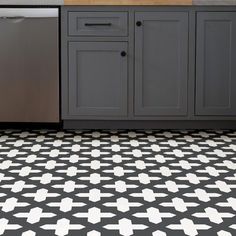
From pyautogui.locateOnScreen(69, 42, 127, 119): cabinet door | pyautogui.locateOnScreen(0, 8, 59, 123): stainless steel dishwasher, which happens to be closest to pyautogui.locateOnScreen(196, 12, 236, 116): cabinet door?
pyautogui.locateOnScreen(69, 42, 127, 119): cabinet door

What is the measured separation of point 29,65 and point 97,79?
0.49m

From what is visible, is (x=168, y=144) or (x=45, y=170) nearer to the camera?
(x=45, y=170)

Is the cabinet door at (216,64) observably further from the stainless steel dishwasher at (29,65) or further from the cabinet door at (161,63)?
the stainless steel dishwasher at (29,65)

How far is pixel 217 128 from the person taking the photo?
5.09 metres

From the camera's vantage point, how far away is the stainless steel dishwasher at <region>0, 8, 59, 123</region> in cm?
487

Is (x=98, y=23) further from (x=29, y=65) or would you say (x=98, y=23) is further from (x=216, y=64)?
(x=216, y=64)

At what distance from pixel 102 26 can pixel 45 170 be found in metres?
1.43

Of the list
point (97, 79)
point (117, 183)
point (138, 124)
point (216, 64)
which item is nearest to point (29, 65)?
point (97, 79)

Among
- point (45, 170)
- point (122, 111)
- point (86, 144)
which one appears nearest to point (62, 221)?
point (45, 170)

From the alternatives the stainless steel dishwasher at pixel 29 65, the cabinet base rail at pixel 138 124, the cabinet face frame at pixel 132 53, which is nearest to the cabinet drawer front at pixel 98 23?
the cabinet face frame at pixel 132 53

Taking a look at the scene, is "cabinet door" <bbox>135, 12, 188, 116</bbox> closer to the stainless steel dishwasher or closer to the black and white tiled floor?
the black and white tiled floor

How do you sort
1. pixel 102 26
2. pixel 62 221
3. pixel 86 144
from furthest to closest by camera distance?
pixel 102 26 → pixel 86 144 → pixel 62 221

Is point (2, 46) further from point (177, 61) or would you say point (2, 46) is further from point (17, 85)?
point (177, 61)

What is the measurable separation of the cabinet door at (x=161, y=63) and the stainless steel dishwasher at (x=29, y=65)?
60cm
